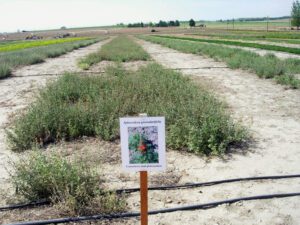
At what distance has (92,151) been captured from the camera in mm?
5836

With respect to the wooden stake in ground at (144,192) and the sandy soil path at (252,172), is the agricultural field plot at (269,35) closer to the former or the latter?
the sandy soil path at (252,172)

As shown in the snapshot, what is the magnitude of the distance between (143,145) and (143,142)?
0.03 m

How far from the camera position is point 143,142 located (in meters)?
2.81

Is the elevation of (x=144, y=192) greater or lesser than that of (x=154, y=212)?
greater

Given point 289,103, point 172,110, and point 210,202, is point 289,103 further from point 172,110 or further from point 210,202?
point 210,202

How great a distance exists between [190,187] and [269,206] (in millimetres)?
1012

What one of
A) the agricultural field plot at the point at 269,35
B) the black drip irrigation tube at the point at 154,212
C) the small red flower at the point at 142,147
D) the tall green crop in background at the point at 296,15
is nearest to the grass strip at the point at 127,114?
the black drip irrigation tube at the point at 154,212

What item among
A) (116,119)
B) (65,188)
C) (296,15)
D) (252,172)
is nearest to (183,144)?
(252,172)

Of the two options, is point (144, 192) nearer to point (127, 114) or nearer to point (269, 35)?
point (127, 114)

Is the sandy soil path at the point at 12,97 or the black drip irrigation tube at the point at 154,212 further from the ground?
the sandy soil path at the point at 12,97

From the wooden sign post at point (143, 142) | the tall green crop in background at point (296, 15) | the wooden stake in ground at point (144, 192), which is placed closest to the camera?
the wooden sign post at point (143, 142)

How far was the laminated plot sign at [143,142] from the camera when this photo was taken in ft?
9.07

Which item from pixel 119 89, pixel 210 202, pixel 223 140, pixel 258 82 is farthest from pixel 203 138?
pixel 258 82

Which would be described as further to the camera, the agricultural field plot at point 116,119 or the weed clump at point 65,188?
the agricultural field plot at point 116,119
